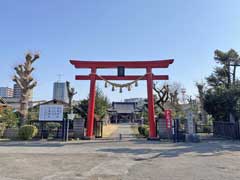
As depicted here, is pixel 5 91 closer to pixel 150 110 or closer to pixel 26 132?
pixel 26 132

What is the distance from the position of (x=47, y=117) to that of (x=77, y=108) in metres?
6.18

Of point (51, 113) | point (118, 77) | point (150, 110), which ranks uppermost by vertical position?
point (118, 77)

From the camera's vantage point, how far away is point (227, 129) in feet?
53.1

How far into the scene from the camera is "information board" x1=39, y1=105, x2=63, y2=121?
1543cm

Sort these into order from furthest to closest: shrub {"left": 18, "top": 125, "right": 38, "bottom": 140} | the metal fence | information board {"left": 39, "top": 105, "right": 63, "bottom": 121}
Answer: information board {"left": 39, "top": 105, "right": 63, "bottom": 121} < the metal fence < shrub {"left": 18, "top": 125, "right": 38, "bottom": 140}

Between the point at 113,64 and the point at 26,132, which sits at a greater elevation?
the point at 113,64

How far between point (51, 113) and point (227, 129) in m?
12.2

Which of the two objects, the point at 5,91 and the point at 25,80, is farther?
the point at 5,91

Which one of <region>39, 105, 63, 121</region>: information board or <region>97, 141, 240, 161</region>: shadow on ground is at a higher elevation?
<region>39, 105, 63, 121</region>: information board

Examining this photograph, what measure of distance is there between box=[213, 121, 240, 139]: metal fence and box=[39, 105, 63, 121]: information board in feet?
37.4

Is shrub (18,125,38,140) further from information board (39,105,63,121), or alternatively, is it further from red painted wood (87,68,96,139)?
red painted wood (87,68,96,139)

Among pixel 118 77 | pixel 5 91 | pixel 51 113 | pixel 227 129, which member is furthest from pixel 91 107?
pixel 5 91

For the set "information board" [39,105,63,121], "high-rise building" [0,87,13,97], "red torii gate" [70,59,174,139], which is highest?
"high-rise building" [0,87,13,97]

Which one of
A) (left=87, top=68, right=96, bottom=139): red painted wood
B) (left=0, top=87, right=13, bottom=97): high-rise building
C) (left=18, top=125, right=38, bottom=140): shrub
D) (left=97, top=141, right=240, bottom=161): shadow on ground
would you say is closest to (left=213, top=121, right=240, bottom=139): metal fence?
(left=97, top=141, right=240, bottom=161): shadow on ground
